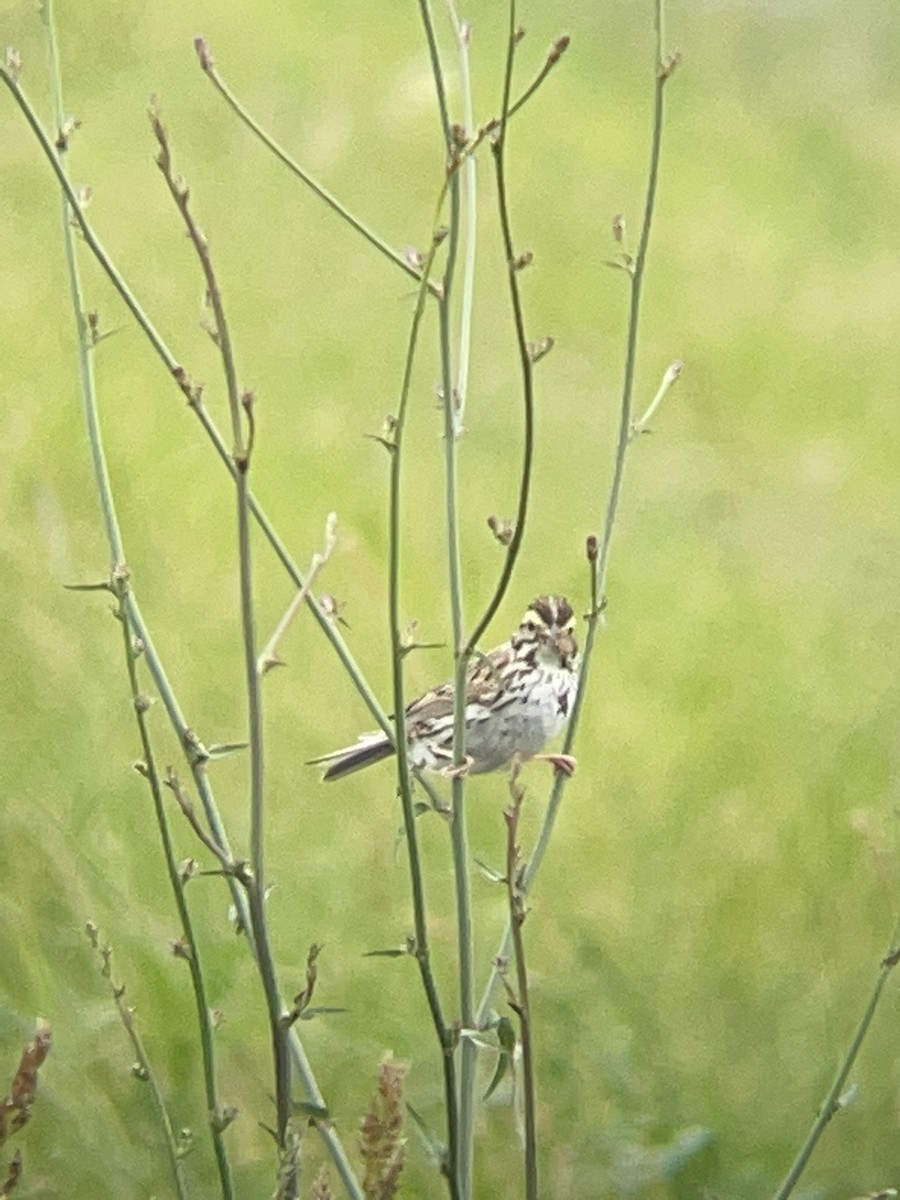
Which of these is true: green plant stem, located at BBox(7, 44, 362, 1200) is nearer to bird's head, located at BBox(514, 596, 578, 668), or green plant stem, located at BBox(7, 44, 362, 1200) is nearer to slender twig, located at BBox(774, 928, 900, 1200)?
bird's head, located at BBox(514, 596, 578, 668)

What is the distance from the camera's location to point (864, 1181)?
1.25m

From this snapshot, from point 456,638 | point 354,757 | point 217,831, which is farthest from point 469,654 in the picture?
point 354,757

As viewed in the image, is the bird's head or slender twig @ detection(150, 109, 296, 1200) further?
the bird's head

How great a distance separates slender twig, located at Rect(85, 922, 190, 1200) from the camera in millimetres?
1040

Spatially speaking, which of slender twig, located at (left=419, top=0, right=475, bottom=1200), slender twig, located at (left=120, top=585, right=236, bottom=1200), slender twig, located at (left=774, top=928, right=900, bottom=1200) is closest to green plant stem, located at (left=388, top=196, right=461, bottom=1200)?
slender twig, located at (left=419, top=0, right=475, bottom=1200)

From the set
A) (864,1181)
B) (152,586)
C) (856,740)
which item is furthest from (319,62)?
(864,1181)

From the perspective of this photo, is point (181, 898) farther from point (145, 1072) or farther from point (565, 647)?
point (565, 647)

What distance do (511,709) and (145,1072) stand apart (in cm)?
35

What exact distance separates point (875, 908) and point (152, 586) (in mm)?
596

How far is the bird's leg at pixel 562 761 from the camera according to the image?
3.76 feet

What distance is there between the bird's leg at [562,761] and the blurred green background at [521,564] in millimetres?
55

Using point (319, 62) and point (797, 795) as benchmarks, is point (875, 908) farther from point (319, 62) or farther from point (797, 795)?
point (319, 62)

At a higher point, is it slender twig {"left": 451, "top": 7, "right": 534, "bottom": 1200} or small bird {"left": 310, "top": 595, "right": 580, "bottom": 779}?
small bird {"left": 310, "top": 595, "right": 580, "bottom": 779}

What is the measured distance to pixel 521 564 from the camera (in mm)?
1244
